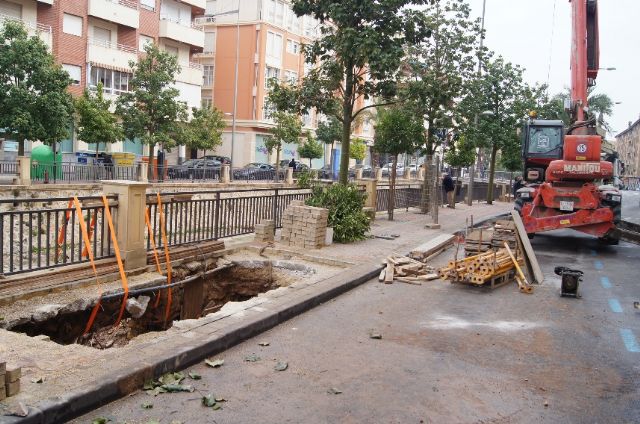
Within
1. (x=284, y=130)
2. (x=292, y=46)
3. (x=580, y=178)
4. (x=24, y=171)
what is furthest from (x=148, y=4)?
(x=580, y=178)

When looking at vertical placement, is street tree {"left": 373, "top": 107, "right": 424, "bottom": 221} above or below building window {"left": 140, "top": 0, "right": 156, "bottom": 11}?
below

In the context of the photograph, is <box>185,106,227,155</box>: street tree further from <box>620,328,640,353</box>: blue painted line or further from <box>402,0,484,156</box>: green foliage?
<box>620,328,640,353</box>: blue painted line

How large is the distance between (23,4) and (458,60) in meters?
25.3

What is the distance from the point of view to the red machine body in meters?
13.9

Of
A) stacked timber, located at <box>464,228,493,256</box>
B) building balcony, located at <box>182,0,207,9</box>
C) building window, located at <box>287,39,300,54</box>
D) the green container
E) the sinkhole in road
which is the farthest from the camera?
building window, located at <box>287,39,300,54</box>

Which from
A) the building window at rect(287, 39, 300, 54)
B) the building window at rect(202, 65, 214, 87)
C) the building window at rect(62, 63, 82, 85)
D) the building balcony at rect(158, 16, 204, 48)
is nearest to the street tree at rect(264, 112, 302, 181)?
the building balcony at rect(158, 16, 204, 48)

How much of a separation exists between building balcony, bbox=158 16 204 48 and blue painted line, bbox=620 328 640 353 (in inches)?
1651

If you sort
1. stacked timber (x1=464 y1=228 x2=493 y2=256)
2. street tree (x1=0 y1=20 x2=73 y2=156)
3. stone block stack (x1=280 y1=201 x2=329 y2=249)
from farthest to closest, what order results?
street tree (x1=0 y1=20 x2=73 y2=156)
stone block stack (x1=280 y1=201 x2=329 y2=249)
stacked timber (x1=464 y1=228 x2=493 y2=256)

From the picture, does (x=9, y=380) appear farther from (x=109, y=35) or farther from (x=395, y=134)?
(x=109, y=35)

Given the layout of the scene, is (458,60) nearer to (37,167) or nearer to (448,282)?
(448,282)

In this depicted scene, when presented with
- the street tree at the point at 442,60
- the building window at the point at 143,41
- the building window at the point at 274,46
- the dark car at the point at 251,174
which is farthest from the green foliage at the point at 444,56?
the building window at the point at 274,46

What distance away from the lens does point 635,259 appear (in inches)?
544

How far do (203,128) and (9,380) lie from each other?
37.4 metres

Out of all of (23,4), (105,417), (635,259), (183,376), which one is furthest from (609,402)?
(23,4)
